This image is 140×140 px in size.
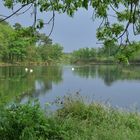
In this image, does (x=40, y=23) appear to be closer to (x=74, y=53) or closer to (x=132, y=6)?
(x=132, y=6)

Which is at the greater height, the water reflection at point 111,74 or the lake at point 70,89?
the lake at point 70,89

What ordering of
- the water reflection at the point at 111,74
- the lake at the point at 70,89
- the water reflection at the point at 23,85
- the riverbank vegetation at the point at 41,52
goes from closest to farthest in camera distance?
the riverbank vegetation at the point at 41,52, the lake at the point at 70,89, the water reflection at the point at 23,85, the water reflection at the point at 111,74

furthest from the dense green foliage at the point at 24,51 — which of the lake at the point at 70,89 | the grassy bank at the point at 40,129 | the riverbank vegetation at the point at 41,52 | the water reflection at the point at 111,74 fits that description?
the grassy bank at the point at 40,129

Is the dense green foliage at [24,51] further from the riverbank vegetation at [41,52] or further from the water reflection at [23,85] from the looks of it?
the water reflection at [23,85]

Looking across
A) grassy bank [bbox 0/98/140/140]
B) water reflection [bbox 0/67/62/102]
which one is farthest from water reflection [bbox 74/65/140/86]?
grassy bank [bbox 0/98/140/140]

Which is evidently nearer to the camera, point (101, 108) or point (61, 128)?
point (61, 128)

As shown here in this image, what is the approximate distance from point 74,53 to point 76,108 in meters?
82.9

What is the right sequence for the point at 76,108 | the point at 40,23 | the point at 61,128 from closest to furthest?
the point at 40,23
the point at 61,128
the point at 76,108

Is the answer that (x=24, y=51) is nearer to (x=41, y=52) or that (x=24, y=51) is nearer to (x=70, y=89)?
(x=41, y=52)

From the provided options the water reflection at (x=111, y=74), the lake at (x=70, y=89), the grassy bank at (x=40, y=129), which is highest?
the grassy bank at (x=40, y=129)

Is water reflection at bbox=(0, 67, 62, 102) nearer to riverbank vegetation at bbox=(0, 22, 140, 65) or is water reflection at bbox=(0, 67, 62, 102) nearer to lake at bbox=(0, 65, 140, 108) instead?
lake at bbox=(0, 65, 140, 108)

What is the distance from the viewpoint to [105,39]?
12.2 feet

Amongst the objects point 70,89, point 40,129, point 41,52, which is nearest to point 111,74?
point 70,89

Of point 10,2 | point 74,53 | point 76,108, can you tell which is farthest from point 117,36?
point 74,53
